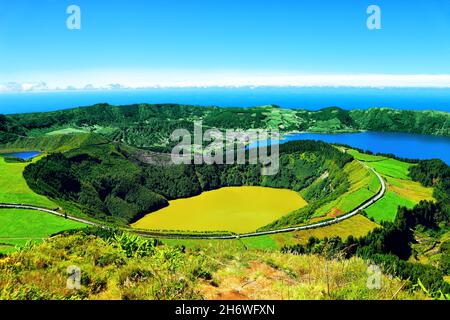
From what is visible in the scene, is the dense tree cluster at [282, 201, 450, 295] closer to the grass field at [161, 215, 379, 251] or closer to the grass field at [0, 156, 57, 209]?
the grass field at [161, 215, 379, 251]

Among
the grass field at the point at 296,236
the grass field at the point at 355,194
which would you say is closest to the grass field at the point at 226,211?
the grass field at the point at 355,194

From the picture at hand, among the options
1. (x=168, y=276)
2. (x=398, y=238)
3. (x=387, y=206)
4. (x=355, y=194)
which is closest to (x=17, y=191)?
(x=355, y=194)

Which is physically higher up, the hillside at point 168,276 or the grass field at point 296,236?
the hillside at point 168,276

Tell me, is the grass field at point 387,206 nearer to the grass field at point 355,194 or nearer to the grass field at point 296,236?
the grass field at point 355,194

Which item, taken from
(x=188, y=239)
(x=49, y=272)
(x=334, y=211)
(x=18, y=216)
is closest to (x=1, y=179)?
(x=18, y=216)

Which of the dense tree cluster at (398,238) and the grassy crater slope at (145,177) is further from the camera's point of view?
the grassy crater slope at (145,177)
